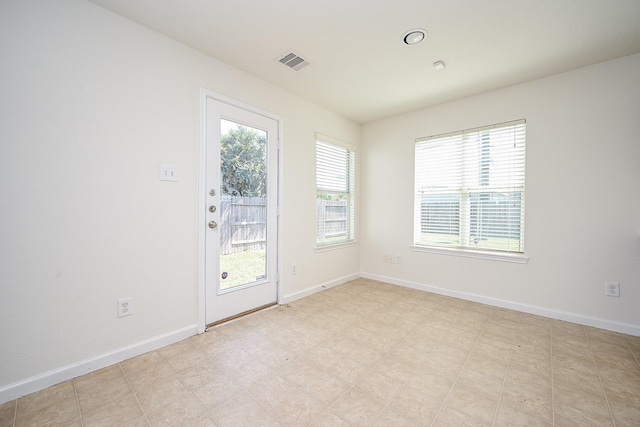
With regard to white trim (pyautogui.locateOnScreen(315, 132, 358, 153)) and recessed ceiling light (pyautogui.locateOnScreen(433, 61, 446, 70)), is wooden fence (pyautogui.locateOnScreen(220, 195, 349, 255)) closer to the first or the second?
white trim (pyautogui.locateOnScreen(315, 132, 358, 153))

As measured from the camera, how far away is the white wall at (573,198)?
7.89ft

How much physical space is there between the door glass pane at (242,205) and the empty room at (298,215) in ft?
0.07

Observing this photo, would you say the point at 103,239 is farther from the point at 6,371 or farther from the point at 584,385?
the point at 584,385

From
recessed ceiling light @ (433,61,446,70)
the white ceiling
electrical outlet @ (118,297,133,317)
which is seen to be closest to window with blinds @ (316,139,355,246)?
the white ceiling

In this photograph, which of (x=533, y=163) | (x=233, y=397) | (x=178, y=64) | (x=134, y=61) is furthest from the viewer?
(x=533, y=163)

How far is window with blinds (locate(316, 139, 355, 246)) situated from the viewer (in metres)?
3.68

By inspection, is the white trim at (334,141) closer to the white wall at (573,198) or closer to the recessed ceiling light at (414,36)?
the white wall at (573,198)

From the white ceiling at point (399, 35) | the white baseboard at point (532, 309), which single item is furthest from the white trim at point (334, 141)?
the white baseboard at point (532, 309)

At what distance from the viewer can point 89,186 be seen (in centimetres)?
182

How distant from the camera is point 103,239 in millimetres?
1879

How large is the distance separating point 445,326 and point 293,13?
9.93 ft

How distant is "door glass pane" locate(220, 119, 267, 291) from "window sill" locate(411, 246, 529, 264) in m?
2.25

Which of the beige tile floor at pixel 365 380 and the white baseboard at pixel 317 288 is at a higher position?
the white baseboard at pixel 317 288

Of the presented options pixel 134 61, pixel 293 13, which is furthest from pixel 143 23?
pixel 293 13
